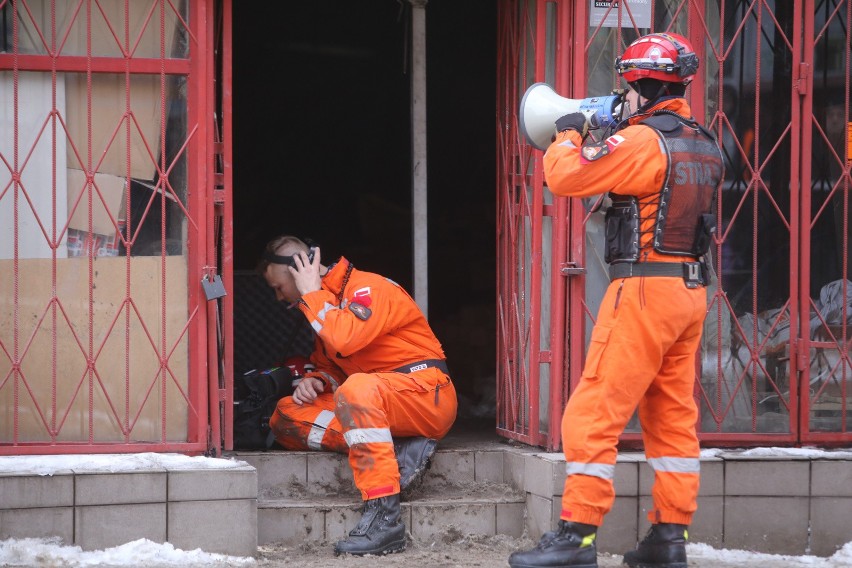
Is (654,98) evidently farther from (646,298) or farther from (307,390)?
(307,390)

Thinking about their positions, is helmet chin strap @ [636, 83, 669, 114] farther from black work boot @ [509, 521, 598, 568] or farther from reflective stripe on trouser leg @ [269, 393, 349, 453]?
reflective stripe on trouser leg @ [269, 393, 349, 453]

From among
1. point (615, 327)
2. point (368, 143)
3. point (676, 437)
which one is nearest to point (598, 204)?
point (615, 327)

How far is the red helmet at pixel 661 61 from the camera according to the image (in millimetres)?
4852

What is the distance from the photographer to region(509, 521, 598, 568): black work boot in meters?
4.70

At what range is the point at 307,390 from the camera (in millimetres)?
6098

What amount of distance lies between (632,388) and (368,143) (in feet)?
15.8

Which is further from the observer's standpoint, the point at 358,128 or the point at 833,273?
the point at 358,128

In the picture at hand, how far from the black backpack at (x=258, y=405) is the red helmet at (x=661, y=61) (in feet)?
8.64

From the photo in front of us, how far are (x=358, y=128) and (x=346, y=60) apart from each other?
0.53 meters

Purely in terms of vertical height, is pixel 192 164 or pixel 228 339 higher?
pixel 192 164

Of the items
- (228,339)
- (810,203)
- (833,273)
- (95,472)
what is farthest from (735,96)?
(95,472)

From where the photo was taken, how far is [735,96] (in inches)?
235

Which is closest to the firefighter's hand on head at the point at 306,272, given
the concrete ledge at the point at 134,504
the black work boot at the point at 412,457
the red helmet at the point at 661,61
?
the black work boot at the point at 412,457

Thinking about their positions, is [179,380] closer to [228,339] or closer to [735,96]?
[228,339]
